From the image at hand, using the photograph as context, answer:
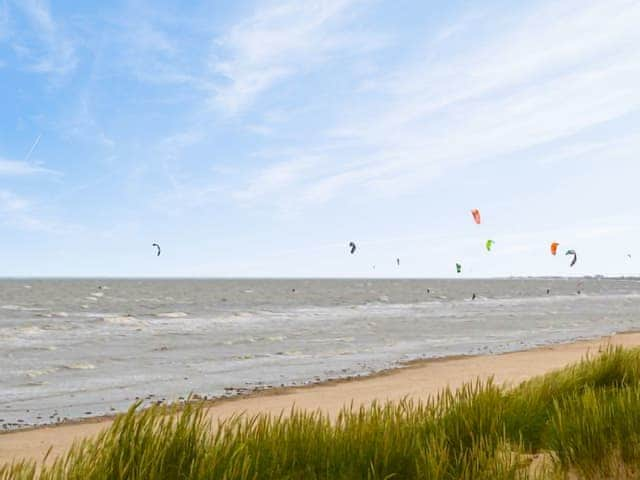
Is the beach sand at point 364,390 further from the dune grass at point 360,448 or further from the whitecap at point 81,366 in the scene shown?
the whitecap at point 81,366

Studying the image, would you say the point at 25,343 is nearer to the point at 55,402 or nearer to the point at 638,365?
the point at 55,402

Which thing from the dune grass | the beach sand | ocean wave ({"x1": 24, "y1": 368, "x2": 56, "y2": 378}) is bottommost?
the beach sand

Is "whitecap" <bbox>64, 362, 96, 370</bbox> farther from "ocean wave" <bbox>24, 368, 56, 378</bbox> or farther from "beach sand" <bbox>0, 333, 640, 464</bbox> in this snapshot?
"beach sand" <bbox>0, 333, 640, 464</bbox>

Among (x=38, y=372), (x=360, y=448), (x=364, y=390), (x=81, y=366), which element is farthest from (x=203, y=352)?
(x=360, y=448)

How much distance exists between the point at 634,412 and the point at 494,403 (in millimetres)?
1232

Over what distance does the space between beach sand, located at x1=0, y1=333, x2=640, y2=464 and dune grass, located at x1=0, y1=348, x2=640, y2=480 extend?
1.80m

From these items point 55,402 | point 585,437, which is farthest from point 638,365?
point 55,402

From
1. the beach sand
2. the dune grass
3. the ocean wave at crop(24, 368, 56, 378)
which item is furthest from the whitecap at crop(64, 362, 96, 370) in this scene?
the dune grass

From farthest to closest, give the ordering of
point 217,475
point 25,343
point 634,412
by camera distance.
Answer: point 25,343 → point 634,412 → point 217,475

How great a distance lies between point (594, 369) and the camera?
8297mm

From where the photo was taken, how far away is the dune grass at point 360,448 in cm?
348

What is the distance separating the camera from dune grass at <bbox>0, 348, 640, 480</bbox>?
3484mm

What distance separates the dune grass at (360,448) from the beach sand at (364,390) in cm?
180

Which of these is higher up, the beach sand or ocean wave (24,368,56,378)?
ocean wave (24,368,56,378)
